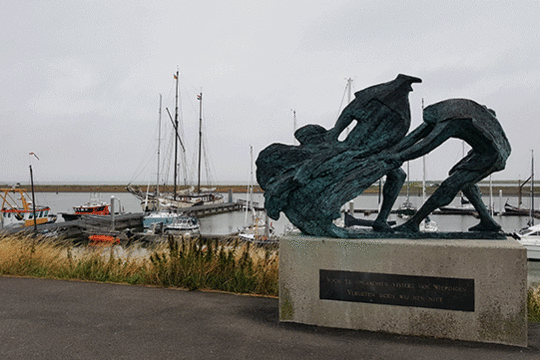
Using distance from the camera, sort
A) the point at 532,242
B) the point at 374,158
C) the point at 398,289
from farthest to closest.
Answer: the point at 532,242 → the point at 374,158 → the point at 398,289

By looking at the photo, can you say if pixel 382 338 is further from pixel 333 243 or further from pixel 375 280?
pixel 333 243

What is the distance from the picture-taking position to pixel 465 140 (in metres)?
4.94

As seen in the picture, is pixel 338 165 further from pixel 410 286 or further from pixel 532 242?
pixel 532 242

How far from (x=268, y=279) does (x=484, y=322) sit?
10.6ft

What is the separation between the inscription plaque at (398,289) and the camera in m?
4.48

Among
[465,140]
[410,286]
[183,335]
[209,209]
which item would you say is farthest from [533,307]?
[209,209]

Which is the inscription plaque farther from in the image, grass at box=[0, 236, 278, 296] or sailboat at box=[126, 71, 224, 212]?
sailboat at box=[126, 71, 224, 212]

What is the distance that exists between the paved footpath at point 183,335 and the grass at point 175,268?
53 cm

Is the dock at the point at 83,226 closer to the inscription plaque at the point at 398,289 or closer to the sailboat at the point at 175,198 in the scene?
the sailboat at the point at 175,198

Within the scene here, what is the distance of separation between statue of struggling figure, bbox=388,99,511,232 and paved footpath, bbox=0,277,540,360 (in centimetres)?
156

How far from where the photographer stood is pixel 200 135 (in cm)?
5462

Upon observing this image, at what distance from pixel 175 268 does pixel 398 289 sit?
3826 millimetres

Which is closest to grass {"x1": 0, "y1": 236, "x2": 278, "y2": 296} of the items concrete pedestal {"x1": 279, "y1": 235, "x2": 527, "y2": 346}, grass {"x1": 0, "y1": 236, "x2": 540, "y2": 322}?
grass {"x1": 0, "y1": 236, "x2": 540, "y2": 322}

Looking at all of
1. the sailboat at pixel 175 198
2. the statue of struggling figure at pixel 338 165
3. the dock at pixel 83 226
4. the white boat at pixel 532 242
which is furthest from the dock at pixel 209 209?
the statue of struggling figure at pixel 338 165
